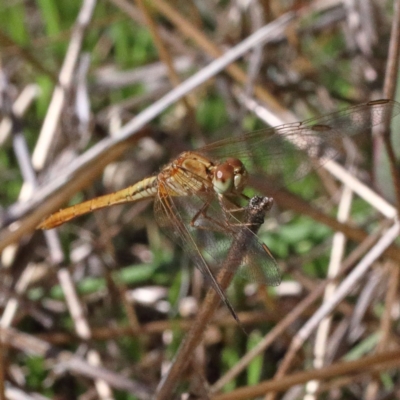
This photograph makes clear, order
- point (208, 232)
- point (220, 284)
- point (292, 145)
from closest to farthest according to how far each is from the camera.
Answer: point (220, 284)
point (208, 232)
point (292, 145)

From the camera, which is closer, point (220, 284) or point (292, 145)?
point (220, 284)

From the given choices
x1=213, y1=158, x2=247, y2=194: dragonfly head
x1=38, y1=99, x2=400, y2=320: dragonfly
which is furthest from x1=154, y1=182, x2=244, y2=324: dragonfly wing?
x1=213, y1=158, x2=247, y2=194: dragonfly head

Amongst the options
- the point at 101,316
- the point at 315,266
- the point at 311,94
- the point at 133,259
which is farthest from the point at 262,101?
the point at 101,316

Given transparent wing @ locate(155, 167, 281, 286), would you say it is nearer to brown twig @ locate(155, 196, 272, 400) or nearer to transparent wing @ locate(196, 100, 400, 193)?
brown twig @ locate(155, 196, 272, 400)

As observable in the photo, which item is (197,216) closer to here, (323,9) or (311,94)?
(311,94)

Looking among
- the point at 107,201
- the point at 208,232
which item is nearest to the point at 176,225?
the point at 208,232

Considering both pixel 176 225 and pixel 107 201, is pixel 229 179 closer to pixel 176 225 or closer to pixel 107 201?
Result: pixel 176 225

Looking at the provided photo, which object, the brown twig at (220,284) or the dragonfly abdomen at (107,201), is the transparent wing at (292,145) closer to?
the dragonfly abdomen at (107,201)
